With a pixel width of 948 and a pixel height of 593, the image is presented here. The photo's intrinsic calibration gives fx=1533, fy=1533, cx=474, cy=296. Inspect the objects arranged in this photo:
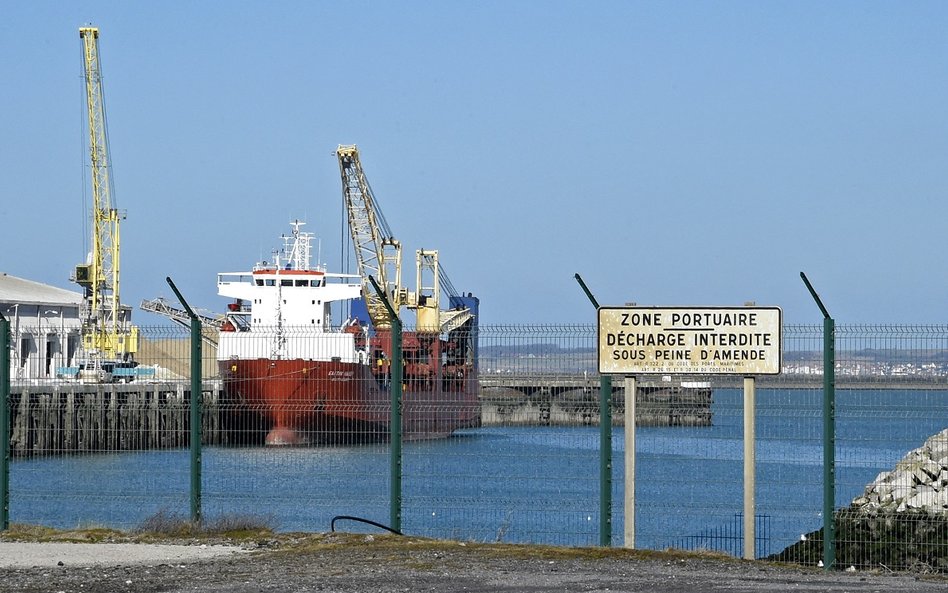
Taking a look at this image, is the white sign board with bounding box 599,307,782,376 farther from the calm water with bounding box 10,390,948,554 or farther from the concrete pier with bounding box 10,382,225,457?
the concrete pier with bounding box 10,382,225,457

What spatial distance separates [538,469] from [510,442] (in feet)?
1.13

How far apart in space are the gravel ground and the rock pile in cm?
241

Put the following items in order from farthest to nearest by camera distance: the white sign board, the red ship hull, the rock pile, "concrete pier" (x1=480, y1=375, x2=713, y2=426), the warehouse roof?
the warehouse roof
the rock pile
the red ship hull
"concrete pier" (x1=480, y1=375, x2=713, y2=426)
the white sign board

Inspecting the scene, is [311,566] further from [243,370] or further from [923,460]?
[923,460]

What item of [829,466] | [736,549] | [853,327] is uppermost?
[853,327]

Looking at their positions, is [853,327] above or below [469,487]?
above

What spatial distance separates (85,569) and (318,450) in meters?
2.65

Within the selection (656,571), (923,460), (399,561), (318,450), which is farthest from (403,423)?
(923,460)

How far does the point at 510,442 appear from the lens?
13.5 meters

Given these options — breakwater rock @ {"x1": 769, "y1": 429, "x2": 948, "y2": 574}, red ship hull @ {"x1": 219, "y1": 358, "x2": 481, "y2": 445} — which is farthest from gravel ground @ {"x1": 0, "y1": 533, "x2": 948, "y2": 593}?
breakwater rock @ {"x1": 769, "y1": 429, "x2": 948, "y2": 574}

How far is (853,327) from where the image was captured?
41.3 ft

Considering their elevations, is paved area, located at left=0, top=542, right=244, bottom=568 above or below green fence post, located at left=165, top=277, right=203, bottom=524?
below

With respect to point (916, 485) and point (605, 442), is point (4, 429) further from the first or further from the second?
point (916, 485)

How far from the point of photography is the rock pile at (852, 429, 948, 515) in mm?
14281
